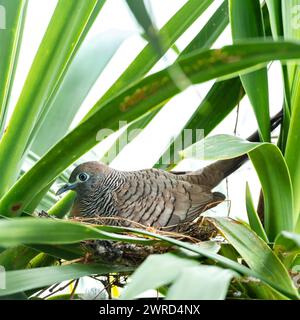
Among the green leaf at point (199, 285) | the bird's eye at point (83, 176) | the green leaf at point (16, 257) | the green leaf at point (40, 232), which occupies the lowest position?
the green leaf at point (199, 285)

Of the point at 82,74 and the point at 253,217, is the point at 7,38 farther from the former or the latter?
the point at 253,217

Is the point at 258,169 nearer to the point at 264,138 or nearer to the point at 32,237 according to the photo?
the point at 264,138

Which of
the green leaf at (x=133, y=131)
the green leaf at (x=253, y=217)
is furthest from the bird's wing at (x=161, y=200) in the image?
the green leaf at (x=253, y=217)

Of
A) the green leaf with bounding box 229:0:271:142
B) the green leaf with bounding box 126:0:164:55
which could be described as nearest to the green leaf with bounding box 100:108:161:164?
the green leaf with bounding box 229:0:271:142

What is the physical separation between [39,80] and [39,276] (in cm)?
25

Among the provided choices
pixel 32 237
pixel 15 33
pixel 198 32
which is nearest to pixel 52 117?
pixel 15 33

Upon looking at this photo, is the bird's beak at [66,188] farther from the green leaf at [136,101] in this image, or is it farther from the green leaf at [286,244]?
the green leaf at [286,244]

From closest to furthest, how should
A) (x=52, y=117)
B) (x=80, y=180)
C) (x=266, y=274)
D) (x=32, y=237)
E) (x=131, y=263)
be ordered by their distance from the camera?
(x=32, y=237), (x=266, y=274), (x=131, y=263), (x=52, y=117), (x=80, y=180)

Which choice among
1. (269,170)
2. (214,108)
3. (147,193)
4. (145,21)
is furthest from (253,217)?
(145,21)

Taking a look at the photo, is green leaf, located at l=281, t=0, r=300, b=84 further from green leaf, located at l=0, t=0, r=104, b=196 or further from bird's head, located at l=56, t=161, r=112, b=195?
bird's head, located at l=56, t=161, r=112, b=195

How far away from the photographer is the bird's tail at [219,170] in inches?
36.7

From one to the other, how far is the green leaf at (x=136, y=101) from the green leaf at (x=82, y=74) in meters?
0.19
